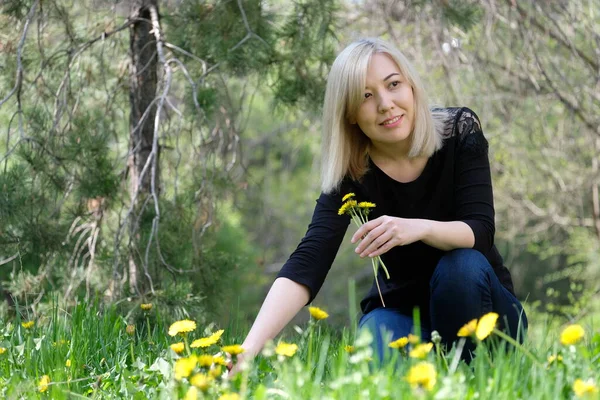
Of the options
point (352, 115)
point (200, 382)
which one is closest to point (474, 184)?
point (352, 115)

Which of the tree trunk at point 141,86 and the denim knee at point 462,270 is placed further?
the tree trunk at point 141,86

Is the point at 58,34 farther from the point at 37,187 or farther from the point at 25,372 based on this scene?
the point at 25,372

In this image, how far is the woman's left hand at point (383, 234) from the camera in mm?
1845

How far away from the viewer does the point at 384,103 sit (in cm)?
216

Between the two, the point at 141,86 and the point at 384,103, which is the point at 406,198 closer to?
the point at 384,103

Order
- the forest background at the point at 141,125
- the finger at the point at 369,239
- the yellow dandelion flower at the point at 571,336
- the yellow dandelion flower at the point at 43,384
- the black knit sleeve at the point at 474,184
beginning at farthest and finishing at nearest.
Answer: the forest background at the point at 141,125
the black knit sleeve at the point at 474,184
the finger at the point at 369,239
the yellow dandelion flower at the point at 43,384
the yellow dandelion flower at the point at 571,336

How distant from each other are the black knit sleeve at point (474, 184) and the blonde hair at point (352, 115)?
0.07m

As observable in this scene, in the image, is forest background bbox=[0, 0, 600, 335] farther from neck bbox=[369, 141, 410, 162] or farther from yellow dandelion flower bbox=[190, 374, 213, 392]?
yellow dandelion flower bbox=[190, 374, 213, 392]

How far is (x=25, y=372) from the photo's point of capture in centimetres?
171

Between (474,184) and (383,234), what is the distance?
1.49ft

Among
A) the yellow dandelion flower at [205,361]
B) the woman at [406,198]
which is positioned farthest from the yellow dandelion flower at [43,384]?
the woman at [406,198]

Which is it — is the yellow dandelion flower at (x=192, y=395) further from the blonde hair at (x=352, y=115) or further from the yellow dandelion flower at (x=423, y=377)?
the blonde hair at (x=352, y=115)

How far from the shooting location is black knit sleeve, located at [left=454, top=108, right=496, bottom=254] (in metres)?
2.08

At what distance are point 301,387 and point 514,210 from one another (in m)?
5.04
